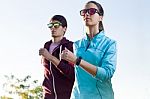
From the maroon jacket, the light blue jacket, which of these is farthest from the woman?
the maroon jacket

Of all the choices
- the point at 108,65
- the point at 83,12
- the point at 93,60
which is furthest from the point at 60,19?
the point at 108,65

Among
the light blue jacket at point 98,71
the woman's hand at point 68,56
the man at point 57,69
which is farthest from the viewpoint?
the man at point 57,69

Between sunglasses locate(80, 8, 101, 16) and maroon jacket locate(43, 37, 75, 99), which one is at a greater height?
sunglasses locate(80, 8, 101, 16)

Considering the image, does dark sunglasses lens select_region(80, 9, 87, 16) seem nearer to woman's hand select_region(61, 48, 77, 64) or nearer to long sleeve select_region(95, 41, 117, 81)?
long sleeve select_region(95, 41, 117, 81)

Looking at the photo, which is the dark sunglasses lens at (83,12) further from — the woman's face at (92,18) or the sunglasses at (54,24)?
the sunglasses at (54,24)

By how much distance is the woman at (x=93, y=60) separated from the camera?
359cm

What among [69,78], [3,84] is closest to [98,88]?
[69,78]

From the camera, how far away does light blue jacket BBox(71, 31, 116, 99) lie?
3650 mm

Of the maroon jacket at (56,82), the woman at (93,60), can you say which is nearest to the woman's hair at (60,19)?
the maroon jacket at (56,82)

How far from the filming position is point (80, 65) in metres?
3.58

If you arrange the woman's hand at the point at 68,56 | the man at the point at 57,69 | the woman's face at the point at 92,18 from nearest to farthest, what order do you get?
the woman's hand at the point at 68,56 → the woman's face at the point at 92,18 → the man at the point at 57,69

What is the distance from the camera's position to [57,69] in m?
4.81

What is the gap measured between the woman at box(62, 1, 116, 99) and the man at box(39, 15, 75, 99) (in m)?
0.69

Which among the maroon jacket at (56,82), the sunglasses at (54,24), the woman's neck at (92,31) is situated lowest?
the maroon jacket at (56,82)
